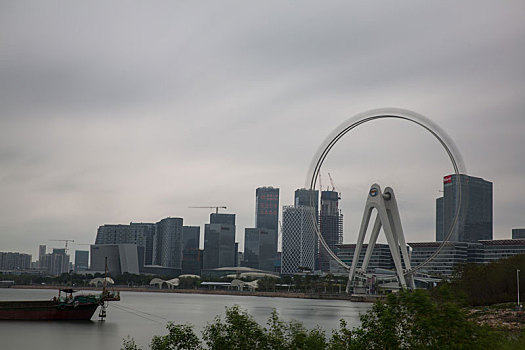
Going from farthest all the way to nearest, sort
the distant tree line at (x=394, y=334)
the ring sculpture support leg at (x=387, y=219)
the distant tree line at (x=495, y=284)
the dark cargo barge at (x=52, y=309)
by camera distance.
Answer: the ring sculpture support leg at (x=387, y=219), the distant tree line at (x=495, y=284), the dark cargo barge at (x=52, y=309), the distant tree line at (x=394, y=334)

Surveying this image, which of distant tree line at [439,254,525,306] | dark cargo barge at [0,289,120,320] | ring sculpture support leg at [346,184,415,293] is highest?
ring sculpture support leg at [346,184,415,293]

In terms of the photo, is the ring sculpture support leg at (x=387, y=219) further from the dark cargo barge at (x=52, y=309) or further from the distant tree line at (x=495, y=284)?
the dark cargo barge at (x=52, y=309)

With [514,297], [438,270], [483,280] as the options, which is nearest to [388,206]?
[483,280]

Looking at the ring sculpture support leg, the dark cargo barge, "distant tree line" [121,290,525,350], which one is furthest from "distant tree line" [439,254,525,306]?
"distant tree line" [121,290,525,350]

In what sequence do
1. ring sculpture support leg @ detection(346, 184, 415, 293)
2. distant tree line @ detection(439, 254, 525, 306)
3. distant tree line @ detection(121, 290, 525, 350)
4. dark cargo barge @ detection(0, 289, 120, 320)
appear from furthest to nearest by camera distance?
ring sculpture support leg @ detection(346, 184, 415, 293)
distant tree line @ detection(439, 254, 525, 306)
dark cargo barge @ detection(0, 289, 120, 320)
distant tree line @ detection(121, 290, 525, 350)

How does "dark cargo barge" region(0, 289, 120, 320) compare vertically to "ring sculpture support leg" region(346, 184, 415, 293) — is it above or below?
below

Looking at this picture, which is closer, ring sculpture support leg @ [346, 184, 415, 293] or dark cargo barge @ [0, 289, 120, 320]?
dark cargo barge @ [0, 289, 120, 320]

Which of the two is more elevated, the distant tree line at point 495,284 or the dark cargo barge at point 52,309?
the distant tree line at point 495,284

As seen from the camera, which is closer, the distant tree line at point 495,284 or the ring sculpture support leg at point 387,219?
the distant tree line at point 495,284

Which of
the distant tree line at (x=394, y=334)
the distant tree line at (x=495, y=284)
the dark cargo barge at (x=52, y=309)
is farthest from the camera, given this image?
the distant tree line at (x=495, y=284)

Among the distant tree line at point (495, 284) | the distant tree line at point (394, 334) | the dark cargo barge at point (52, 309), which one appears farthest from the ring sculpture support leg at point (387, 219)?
the distant tree line at point (394, 334)

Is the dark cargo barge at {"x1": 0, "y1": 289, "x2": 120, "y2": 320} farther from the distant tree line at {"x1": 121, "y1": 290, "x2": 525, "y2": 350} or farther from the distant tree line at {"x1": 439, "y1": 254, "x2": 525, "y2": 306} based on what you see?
the distant tree line at {"x1": 121, "y1": 290, "x2": 525, "y2": 350}

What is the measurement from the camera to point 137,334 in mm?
57938

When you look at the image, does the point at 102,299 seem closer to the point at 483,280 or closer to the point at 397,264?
the point at 483,280
